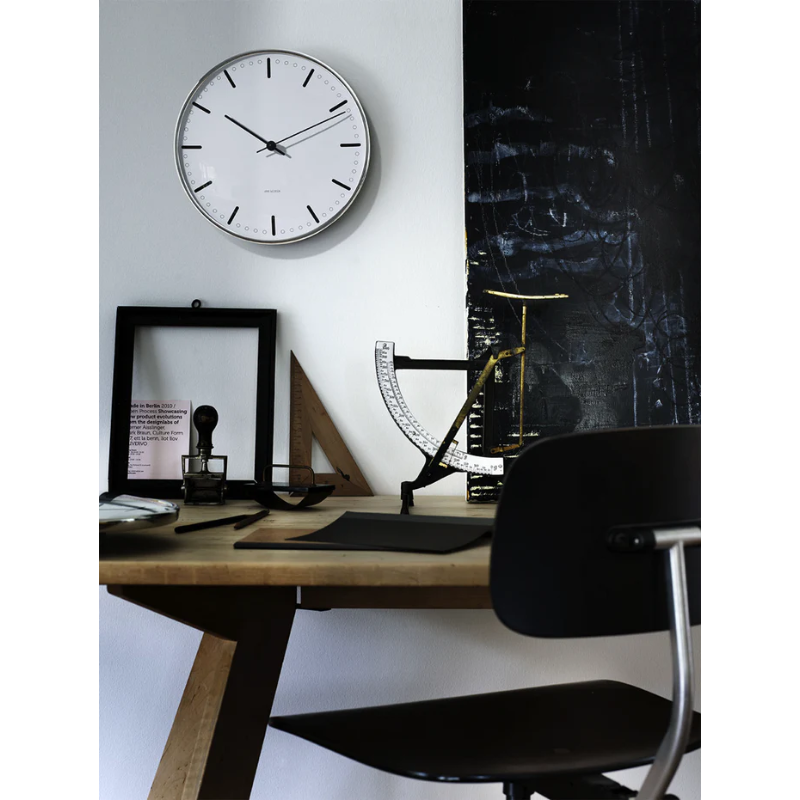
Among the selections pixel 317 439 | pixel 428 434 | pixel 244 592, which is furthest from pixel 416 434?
pixel 244 592

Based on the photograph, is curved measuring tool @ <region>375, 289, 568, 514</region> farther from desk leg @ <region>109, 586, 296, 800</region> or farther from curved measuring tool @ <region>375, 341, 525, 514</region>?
desk leg @ <region>109, 586, 296, 800</region>

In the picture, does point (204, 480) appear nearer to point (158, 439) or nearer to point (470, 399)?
point (158, 439)

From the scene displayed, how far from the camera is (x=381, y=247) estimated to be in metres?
1.62

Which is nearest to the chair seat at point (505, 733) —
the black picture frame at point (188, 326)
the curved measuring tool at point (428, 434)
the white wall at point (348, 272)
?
the curved measuring tool at point (428, 434)

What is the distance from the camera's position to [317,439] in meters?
1.59

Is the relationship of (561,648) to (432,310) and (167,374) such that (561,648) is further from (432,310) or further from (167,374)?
(167,374)

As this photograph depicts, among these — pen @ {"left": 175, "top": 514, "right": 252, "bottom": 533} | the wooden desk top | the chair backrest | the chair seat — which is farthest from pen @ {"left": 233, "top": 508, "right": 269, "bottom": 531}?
the chair backrest

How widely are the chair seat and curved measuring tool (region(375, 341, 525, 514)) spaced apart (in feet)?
1.27

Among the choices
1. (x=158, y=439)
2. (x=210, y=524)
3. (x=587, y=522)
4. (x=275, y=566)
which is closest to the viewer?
(x=587, y=522)

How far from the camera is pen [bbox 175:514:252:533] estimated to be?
3.56ft

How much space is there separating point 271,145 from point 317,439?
619mm
